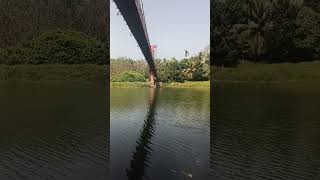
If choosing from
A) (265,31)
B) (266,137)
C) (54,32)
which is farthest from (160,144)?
(54,32)

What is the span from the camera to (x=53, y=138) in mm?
15102

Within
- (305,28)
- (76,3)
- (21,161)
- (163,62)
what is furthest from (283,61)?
(21,161)

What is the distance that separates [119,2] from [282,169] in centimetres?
642

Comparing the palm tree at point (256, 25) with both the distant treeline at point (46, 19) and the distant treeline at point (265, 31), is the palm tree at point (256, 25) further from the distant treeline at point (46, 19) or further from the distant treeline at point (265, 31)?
the distant treeline at point (46, 19)

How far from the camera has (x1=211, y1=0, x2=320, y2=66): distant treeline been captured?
37625mm

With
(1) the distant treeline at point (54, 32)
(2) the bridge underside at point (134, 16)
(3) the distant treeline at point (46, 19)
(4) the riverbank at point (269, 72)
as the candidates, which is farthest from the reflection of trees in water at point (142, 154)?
(3) the distant treeline at point (46, 19)

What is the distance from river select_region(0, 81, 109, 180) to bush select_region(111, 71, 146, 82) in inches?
803

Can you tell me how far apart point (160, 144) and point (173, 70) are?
34022 millimetres

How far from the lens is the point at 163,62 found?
4481 cm

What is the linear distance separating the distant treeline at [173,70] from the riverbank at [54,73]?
6170 mm

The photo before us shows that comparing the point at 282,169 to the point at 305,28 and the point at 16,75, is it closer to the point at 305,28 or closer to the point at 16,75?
the point at 305,28

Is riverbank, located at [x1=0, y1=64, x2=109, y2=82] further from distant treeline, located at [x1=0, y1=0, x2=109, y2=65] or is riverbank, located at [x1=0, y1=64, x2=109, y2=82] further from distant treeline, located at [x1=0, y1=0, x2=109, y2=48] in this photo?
distant treeline, located at [x1=0, y1=0, x2=109, y2=48]

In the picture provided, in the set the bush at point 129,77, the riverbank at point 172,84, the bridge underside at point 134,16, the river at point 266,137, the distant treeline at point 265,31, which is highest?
the distant treeline at point 265,31

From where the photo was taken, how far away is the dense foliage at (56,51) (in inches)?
1682
